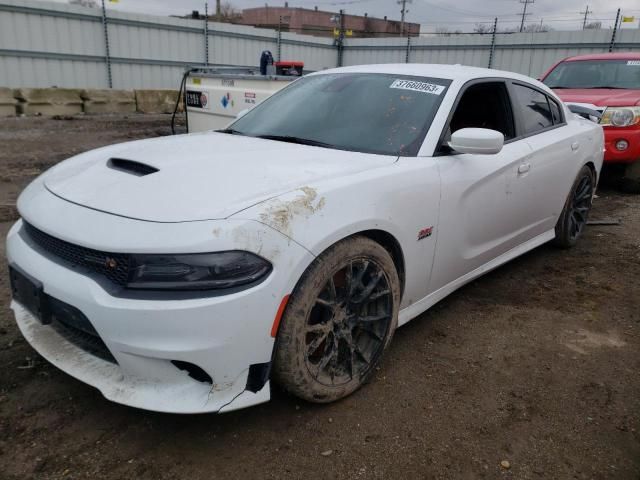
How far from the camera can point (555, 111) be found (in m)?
4.21

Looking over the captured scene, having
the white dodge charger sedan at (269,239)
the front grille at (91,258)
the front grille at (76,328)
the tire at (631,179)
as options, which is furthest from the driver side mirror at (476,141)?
the tire at (631,179)

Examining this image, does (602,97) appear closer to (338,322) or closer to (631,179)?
(631,179)

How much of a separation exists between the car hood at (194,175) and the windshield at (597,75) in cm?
600

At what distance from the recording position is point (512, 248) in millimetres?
3721

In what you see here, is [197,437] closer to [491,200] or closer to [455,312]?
[455,312]

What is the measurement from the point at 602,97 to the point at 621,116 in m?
0.40

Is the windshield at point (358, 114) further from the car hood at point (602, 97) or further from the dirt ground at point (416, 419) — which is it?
the car hood at point (602, 97)

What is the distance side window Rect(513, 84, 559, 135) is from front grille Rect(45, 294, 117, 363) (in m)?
3.04

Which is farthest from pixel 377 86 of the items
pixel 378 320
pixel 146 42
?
pixel 146 42

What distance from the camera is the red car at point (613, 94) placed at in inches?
248

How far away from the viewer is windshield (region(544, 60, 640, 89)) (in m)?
7.09

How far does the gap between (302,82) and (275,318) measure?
2251 millimetres

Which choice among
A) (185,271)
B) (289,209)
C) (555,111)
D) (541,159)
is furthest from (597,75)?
(185,271)

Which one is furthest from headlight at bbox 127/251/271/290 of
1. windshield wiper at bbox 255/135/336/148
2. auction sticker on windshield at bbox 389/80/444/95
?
auction sticker on windshield at bbox 389/80/444/95
